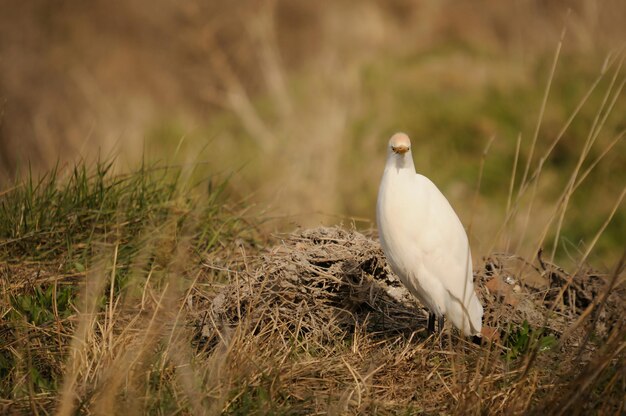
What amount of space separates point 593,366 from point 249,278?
59.6 inches

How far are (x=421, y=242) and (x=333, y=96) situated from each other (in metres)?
5.24

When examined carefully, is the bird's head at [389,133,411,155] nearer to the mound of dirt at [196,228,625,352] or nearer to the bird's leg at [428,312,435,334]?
the mound of dirt at [196,228,625,352]

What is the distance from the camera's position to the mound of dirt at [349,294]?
10.6ft

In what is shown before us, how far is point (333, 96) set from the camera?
320 inches


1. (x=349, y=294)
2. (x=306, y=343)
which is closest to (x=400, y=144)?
(x=349, y=294)

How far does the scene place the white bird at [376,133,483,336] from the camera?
3.04 meters

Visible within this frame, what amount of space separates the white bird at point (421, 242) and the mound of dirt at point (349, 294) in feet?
0.56

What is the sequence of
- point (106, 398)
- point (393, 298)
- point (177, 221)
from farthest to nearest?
point (177, 221) → point (393, 298) → point (106, 398)

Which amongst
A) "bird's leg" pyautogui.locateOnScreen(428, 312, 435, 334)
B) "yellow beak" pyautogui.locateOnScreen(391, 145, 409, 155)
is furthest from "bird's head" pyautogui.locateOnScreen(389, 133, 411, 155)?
"bird's leg" pyautogui.locateOnScreen(428, 312, 435, 334)

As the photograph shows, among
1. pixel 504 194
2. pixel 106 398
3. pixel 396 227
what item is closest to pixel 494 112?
pixel 504 194

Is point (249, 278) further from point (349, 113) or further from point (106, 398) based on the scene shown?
point (349, 113)

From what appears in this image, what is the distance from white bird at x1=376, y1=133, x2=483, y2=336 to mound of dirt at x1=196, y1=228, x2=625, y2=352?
0.17 meters

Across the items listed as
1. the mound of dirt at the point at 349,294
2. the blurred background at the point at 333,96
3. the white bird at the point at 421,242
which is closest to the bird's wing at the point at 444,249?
the white bird at the point at 421,242

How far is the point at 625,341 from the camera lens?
8.29ft
